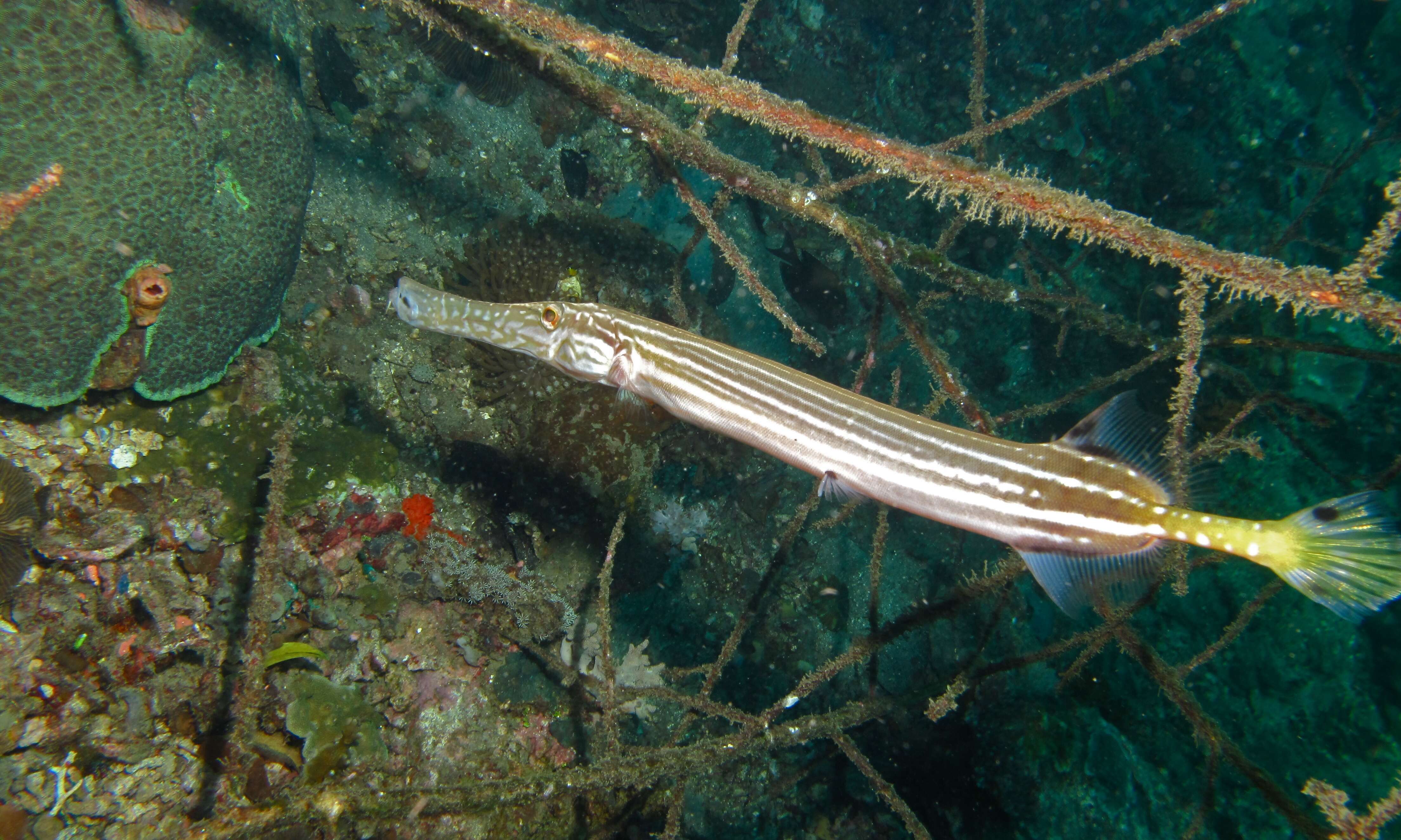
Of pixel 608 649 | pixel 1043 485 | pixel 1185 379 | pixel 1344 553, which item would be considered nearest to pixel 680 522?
pixel 608 649

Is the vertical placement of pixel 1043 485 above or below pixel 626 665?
above

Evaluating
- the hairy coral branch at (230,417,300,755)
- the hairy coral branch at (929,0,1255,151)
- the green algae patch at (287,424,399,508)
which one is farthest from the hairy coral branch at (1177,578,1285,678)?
the green algae patch at (287,424,399,508)

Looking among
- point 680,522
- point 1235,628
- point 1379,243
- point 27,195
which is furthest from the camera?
point 680,522

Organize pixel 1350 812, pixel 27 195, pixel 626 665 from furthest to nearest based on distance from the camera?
1. pixel 626 665
2. pixel 27 195
3. pixel 1350 812

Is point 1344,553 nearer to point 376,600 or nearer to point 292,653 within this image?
point 376,600

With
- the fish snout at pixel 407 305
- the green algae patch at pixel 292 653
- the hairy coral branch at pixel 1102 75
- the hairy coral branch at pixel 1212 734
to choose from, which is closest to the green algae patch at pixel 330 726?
the green algae patch at pixel 292 653

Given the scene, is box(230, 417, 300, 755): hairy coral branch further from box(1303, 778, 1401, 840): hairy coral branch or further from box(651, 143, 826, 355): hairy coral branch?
box(1303, 778, 1401, 840): hairy coral branch

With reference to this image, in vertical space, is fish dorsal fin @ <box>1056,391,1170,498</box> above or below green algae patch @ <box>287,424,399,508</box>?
above
